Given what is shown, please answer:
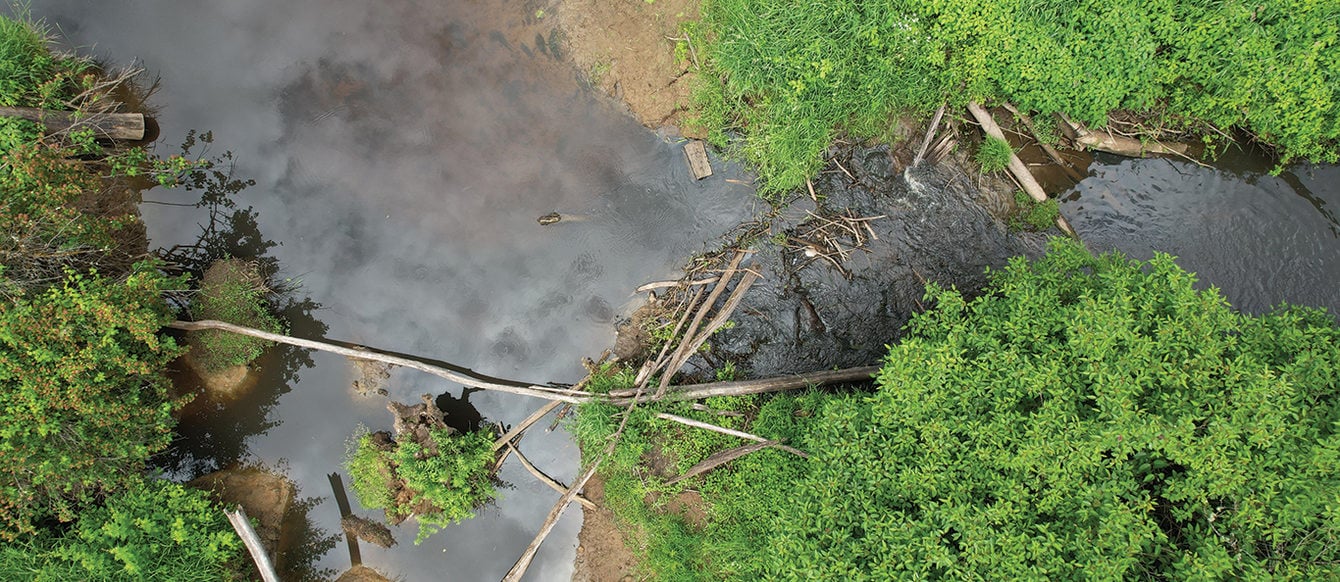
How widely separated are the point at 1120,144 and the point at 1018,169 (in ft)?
4.87

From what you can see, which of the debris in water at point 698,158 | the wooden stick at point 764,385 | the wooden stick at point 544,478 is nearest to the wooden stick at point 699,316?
the wooden stick at point 764,385

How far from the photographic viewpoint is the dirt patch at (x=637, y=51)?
9406 millimetres

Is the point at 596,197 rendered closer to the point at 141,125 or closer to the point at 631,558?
the point at 631,558

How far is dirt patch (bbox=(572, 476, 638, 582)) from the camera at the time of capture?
32.4 ft

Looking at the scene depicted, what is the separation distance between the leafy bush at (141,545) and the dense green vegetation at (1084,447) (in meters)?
7.69

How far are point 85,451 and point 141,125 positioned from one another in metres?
4.61

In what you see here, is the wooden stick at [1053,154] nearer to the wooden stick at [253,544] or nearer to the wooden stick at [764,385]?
the wooden stick at [764,385]

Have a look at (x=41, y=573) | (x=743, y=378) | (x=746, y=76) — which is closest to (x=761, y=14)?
(x=746, y=76)

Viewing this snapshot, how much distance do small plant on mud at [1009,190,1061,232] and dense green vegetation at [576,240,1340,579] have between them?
2.20 meters

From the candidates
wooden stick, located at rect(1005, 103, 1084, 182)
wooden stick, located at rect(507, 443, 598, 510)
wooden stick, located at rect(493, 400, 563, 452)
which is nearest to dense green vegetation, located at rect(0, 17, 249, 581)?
wooden stick, located at rect(493, 400, 563, 452)

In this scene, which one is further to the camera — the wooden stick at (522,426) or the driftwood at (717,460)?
the wooden stick at (522,426)

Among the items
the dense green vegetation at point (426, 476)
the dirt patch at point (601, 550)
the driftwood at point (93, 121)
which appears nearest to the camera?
the driftwood at point (93, 121)

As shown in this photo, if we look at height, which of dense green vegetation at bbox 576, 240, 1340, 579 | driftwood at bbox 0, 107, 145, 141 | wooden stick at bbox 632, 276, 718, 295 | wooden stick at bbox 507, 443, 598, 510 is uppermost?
driftwood at bbox 0, 107, 145, 141

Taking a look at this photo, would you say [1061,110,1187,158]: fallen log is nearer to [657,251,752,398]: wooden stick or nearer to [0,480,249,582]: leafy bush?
[657,251,752,398]: wooden stick
